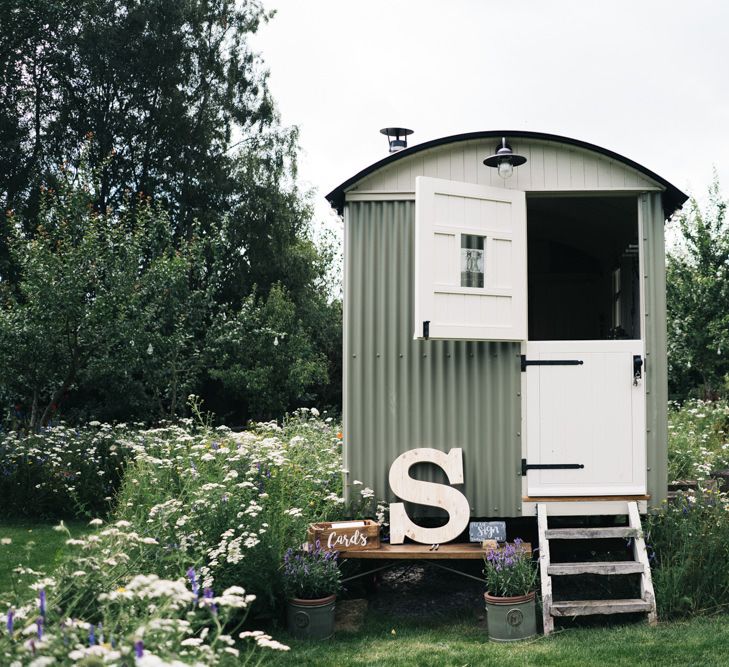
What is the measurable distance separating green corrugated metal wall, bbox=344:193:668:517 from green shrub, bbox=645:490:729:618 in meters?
0.33

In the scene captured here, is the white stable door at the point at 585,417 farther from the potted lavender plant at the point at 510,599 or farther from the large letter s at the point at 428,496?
the potted lavender plant at the point at 510,599

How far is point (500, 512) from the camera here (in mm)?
6277

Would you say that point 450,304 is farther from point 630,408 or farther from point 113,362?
point 113,362

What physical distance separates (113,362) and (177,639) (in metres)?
8.76

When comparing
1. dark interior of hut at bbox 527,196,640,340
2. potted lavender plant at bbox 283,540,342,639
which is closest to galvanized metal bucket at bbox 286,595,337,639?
potted lavender plant at bbox 283,540,342,639

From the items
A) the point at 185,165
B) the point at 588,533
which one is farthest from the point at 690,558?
the point at 185,165

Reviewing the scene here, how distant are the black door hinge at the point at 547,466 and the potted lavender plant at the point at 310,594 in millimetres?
1751

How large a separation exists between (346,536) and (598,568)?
6.01ft

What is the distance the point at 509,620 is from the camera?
17.2 feet

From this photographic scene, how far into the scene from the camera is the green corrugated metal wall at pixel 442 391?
6.29 m

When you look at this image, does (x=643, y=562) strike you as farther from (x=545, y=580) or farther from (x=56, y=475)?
(x=56, y=475)

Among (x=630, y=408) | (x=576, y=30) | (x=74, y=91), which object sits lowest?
(x=630, y=408)

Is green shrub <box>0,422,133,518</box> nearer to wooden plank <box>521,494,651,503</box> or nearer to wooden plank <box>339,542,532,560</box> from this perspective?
wooden plank <box>339,542,532,560</box>

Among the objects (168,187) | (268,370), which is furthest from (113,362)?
(168,187)
